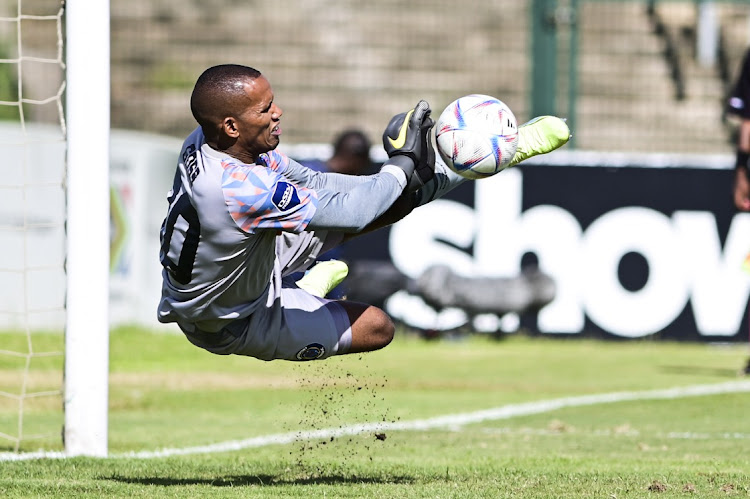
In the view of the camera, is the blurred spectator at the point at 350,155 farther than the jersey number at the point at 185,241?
Yes

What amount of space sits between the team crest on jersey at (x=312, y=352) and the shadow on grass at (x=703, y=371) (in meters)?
7.16

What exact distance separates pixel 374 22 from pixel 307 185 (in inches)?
600

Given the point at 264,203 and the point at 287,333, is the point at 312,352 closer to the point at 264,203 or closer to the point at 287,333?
the point at 287,333

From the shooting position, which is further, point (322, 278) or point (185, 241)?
point (322, 278)

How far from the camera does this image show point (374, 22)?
21438 millimetres

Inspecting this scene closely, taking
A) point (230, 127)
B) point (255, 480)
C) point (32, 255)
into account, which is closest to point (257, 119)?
point (230, 127)

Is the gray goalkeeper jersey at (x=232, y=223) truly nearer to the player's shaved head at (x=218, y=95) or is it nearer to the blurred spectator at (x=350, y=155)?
the player's shaved head at (x=218, y=95)

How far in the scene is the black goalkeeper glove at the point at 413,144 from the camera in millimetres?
5961

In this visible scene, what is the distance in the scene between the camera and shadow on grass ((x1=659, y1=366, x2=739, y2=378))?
41.1ft

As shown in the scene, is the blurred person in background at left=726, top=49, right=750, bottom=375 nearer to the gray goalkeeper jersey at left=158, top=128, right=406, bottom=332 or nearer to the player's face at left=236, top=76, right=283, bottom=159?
the gray goalkeeper jersey at left=158, top=128, right=406, bottom=332

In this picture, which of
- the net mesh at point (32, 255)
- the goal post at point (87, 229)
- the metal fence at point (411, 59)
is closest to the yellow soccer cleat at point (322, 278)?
the goal post at point (87, 229)

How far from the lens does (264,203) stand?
550 centimetres

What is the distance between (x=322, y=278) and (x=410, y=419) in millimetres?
3158

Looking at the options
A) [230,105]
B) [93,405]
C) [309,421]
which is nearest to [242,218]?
[230,105]
